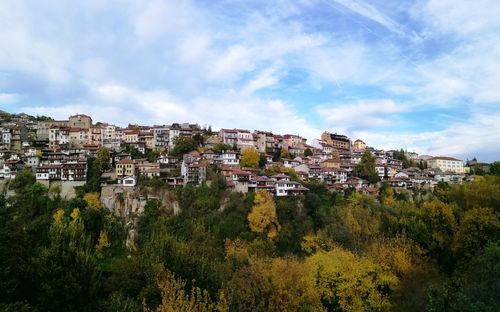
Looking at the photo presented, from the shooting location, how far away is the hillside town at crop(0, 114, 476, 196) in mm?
49062

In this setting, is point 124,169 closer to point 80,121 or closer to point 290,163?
point 290,163

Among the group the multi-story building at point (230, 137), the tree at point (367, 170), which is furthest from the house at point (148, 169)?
the tree at point (367, 170)

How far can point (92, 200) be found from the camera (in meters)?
45.2

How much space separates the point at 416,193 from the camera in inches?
2269

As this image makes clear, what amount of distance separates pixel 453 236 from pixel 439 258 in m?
2.05

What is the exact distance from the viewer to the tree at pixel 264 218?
41.1 meters

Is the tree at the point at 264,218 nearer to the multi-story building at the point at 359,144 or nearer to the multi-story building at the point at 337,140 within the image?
the multi-story building at the point at 337,140

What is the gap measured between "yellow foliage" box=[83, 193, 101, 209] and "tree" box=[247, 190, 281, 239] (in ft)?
59.8

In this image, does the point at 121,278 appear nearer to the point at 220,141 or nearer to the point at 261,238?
the point at 261,238

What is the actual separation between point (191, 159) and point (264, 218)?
53.3 feet

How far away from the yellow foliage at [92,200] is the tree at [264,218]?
18.2m

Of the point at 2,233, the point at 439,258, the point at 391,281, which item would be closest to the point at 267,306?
the point at 391,281

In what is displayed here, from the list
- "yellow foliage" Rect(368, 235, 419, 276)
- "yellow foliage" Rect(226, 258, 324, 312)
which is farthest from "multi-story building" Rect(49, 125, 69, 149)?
"yellow foliage" Rect(368, 235, 419, 276)

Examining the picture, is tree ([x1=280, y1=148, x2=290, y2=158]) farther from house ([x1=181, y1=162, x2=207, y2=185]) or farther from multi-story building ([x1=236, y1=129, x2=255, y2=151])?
house ([x1=181, y1=162, x2=207, y2=185])
